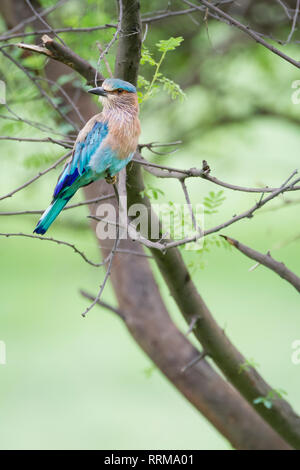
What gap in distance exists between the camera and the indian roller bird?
3.19 feet

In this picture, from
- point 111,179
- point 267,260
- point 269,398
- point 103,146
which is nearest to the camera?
point 103,146

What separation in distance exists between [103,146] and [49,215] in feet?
0.42

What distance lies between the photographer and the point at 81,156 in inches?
38.4

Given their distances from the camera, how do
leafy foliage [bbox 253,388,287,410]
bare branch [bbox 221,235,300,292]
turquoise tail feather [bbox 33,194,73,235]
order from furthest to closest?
leafy foliage [bbox 253,388,287,410] → bare branch [bbox 221,235,300,292] → turquoise tail feather [bbox 33,194,73,235]

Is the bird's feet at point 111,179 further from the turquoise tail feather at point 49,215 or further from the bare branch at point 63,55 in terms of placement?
the bare branch at point 63,55

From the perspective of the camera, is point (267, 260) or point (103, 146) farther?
point (267, 260)

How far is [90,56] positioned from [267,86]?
220cm

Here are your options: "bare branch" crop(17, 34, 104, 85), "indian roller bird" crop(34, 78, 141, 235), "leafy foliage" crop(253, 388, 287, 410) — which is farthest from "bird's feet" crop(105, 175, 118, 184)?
"leafy foliage" crop(253, 388, 287, 410)

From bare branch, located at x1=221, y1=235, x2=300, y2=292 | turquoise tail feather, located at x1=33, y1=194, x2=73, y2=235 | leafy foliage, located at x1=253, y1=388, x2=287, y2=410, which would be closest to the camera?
turquoise tail feather, located at x1=33, y1=194, x2=73, y2=235

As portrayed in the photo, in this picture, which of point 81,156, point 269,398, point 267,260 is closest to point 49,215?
point 81,156

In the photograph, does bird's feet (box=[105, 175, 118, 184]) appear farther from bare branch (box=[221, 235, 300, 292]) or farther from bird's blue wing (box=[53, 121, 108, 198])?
bare branch (box=[221, 235, 300, 292])

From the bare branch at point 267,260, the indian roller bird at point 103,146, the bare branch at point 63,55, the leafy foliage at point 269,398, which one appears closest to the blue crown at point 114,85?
the indian roller bird at point 103,146

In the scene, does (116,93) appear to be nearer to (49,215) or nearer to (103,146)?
(103,146)

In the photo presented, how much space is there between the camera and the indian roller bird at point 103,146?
971 millimetres
